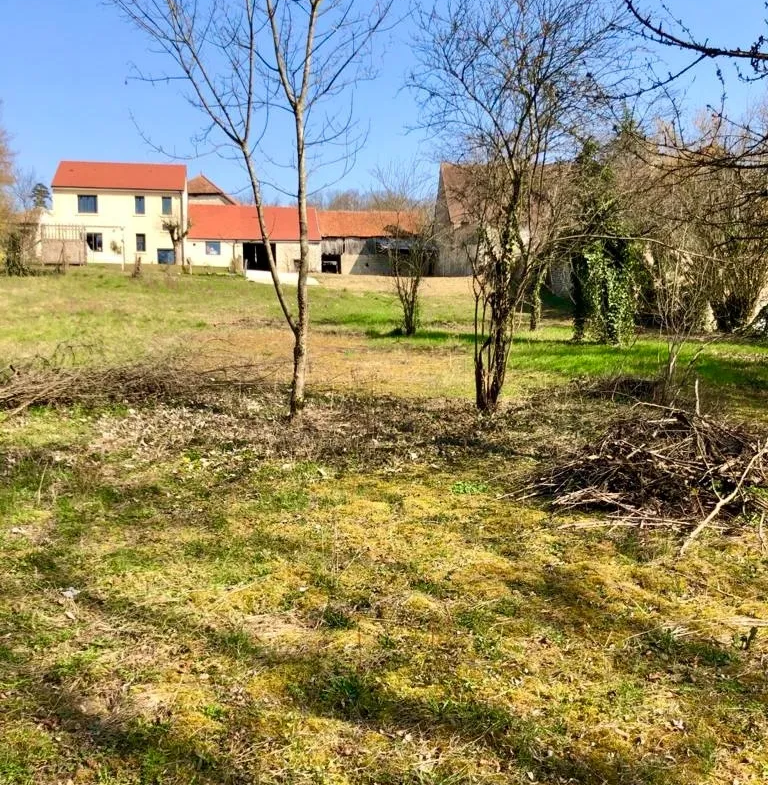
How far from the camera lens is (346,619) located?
3.34 m

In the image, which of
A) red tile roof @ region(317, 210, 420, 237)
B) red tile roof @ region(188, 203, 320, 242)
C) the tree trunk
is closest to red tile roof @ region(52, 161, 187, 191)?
red tile roof @ region(188, 203, 320, 242)

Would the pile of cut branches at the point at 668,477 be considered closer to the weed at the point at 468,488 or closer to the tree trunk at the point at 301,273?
the weed at the point at 468,488

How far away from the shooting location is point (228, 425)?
7145mm

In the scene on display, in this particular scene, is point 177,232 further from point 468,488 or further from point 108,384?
point 468,488

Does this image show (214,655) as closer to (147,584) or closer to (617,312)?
(147,584)

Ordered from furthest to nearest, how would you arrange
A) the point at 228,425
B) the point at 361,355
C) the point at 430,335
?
1. the point at 430,335
2. the point at 361,355
3. the point at 228,425

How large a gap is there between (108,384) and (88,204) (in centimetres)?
4110

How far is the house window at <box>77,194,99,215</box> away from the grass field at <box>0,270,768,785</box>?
41.9 m

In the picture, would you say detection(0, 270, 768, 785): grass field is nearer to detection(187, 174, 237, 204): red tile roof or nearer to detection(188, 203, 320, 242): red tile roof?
detection(188, 203, 320, 242): red tile roof

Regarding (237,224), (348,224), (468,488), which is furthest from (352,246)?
(468,488)

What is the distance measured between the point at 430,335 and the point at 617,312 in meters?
5.18

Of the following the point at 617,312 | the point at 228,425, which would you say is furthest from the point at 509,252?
the point at 617,312

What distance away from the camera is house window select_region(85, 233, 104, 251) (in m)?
42.8

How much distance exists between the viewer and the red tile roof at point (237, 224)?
45.4m
